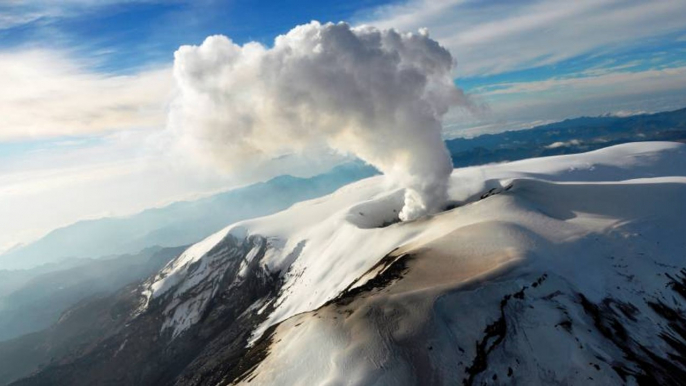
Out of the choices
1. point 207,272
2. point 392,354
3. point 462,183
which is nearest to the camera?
point 392,354

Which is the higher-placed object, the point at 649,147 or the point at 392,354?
the point at 392,354

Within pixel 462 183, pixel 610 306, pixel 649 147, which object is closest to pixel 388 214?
pixel 462 183

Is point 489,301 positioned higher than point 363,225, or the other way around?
point 489,301

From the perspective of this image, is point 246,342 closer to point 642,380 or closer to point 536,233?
point 536,233

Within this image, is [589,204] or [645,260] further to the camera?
[589,204]

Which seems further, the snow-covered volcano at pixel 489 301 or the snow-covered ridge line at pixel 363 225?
the snow-covered ridge line at pixel 363 225

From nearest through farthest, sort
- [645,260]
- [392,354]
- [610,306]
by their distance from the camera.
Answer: [392,354], [610,306], [645,260]

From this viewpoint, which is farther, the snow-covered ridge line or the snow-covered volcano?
the snow-covered ridge line

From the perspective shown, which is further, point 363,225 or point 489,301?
point 363,225
